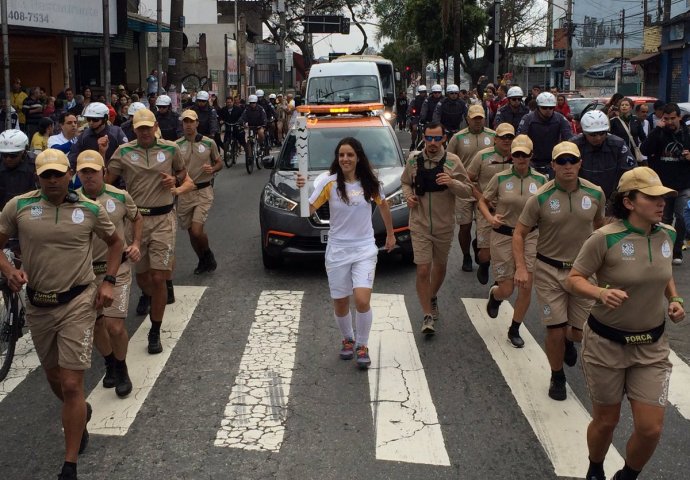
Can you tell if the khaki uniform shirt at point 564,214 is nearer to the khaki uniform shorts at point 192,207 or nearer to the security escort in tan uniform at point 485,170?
the security escort in tan uniform at point 485,170

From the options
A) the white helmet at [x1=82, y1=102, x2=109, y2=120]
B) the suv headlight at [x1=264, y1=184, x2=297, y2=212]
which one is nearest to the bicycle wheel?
the white helmet at [x1=82, y1=102, x2=109, y2=120]

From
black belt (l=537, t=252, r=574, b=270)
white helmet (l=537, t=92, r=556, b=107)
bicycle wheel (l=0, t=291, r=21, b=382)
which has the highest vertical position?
white helmet (l=537, t=92, r=556, b=107)

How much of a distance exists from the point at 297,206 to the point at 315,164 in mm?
1106

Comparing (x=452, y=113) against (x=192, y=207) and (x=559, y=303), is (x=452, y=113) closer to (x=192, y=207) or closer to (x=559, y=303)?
(x=192, y=207)

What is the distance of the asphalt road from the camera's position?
495cm

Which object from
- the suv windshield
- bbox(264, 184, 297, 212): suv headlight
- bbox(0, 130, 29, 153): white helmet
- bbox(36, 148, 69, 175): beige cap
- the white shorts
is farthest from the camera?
the suv windshield

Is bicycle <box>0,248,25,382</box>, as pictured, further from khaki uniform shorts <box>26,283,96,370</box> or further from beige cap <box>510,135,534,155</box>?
beige cap <box>510,135,534,155</box>

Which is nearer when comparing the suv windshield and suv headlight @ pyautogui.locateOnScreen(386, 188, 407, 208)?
suv headlight @ pyautogui.locateOnScreen(386, 188, 407, 208)

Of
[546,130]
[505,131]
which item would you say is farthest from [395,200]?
[546,130]

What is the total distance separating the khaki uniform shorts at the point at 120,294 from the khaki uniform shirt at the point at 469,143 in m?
5.15

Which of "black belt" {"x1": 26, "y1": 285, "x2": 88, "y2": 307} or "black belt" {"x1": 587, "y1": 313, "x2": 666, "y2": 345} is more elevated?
"black belt" {"x1": 26, "y1": 285, "x2": 88, "y2": 307}

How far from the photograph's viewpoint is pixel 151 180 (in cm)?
744

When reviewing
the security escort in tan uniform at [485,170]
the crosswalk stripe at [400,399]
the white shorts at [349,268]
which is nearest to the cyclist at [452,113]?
the security escort in tan uniform at [485,170]

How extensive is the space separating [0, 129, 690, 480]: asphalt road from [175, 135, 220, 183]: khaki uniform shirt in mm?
1580
